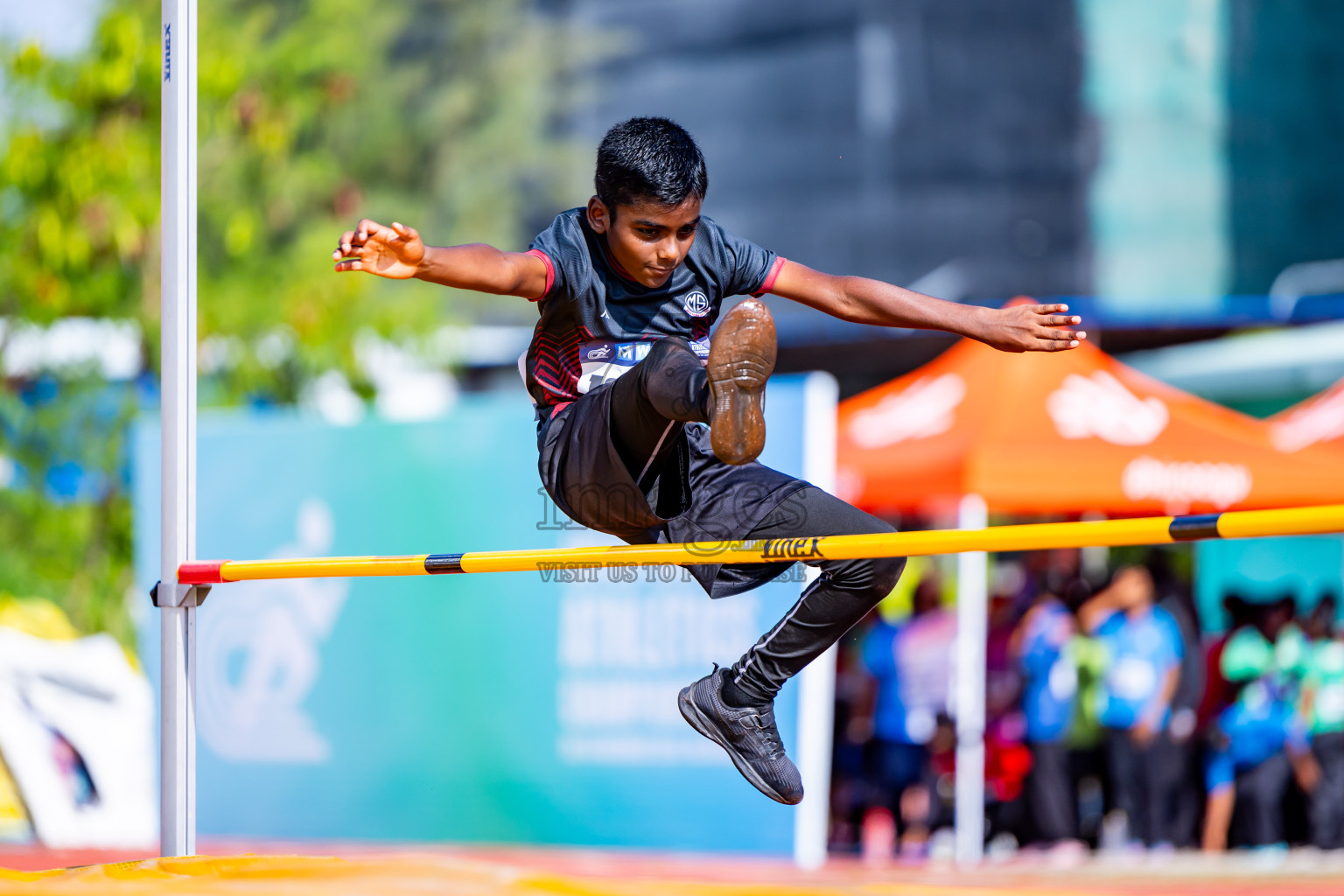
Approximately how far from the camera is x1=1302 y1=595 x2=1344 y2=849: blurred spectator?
8984mm

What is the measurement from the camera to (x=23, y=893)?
3.84 meters

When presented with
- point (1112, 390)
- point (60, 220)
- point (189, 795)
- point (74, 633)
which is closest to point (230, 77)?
point (60, 220)

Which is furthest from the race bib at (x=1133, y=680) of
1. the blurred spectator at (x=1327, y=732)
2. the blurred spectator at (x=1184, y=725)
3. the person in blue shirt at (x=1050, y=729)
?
the blurred spectator at (x=1327, y=732)

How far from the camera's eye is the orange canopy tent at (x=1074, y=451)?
27.6 feet

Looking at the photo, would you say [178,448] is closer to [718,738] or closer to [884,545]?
[718,738]

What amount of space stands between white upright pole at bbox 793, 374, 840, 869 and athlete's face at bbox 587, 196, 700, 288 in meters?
4.07

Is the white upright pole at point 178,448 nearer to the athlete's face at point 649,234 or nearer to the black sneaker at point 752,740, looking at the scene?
the athlete's face at point 649,234

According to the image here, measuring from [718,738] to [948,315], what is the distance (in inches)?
52.8

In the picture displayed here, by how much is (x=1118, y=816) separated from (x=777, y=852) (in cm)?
240

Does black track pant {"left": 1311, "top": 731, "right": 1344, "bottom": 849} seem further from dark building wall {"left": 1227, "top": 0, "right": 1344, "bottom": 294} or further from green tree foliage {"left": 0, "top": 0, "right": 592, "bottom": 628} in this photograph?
dark building wall {"left": 1227, "top": 0, "right": 1344, "bottom": 294}

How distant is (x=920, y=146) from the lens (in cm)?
1794

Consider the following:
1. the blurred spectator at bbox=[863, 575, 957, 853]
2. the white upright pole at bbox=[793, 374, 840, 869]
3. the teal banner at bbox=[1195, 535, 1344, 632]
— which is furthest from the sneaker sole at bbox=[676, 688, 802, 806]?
the teal banner at bbox=[1195, 535, 1344, 632]

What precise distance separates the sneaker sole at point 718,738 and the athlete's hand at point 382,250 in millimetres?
1420

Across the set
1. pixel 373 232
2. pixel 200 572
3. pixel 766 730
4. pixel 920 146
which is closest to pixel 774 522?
pixel 766 730
